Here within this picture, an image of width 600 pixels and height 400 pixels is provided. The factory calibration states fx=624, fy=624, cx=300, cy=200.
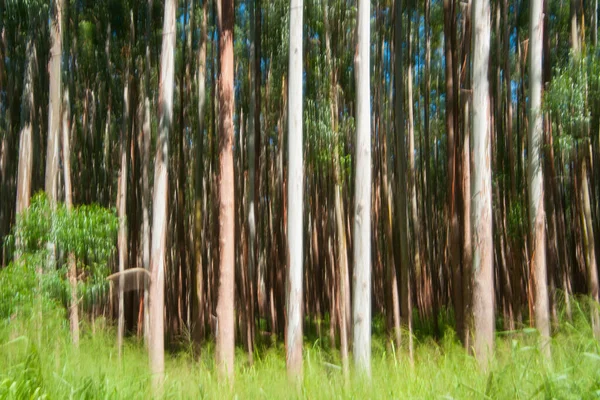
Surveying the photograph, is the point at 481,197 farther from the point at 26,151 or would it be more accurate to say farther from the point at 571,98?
the point at 26,151

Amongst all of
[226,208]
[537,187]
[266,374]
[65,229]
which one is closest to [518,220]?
[537,187]

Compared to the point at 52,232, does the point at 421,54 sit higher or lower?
higher

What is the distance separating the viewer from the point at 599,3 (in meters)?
16.6

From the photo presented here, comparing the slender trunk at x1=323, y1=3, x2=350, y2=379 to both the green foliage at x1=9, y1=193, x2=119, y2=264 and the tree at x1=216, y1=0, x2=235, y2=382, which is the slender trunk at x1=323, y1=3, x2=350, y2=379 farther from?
the green foliage at x1=9, y1=193, x2=119, y2=264

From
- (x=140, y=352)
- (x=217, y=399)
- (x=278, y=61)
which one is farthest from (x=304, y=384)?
(x=278, y=61)

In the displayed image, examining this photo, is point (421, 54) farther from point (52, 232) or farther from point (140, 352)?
point (52, 232)

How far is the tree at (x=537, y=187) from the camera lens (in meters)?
8.87

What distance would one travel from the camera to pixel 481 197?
886 cm

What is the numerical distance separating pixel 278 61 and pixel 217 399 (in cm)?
1208

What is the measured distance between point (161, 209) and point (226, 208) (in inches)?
46.7

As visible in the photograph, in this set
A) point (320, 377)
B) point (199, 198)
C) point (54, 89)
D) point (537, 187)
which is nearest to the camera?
point (320, 377)

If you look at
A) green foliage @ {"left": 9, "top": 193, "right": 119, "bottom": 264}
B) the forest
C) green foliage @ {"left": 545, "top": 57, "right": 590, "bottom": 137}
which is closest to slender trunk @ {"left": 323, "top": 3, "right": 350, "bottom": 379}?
the forest

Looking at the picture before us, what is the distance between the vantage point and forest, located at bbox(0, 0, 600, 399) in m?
8.02

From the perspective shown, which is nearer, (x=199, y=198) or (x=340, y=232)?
(x=340, y=232)
